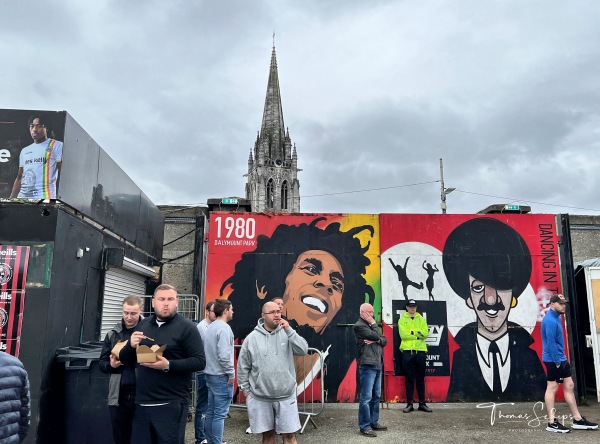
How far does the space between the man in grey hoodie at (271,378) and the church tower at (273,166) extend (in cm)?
7473

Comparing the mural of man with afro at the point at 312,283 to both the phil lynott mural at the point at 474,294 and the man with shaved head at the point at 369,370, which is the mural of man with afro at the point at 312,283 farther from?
the man with shaved head at the point at 369,370

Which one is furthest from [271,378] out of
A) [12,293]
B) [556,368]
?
[556,368]

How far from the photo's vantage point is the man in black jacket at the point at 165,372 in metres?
3.74

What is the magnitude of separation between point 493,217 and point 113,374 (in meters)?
7.46

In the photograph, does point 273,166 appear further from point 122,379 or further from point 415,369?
point 122,379

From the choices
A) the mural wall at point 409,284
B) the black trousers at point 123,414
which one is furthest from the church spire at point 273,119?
the black trousers at point 123,414

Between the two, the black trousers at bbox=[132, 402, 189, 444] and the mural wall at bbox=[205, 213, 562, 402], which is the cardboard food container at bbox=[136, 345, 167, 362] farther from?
the mural wall at bbox=[205, 213, 562, 402]

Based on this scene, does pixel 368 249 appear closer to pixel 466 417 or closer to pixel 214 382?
pixel 466 417

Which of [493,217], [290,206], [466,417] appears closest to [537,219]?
[493,217]

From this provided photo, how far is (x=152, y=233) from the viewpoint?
10.5 metres

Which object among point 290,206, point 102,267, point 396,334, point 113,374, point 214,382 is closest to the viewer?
point 113,374

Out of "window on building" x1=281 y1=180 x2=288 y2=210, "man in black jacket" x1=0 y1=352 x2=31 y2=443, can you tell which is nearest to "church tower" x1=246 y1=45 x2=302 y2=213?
"window on building" x1=281 y1=180 x2=288 y2=210

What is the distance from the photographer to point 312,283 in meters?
8.70

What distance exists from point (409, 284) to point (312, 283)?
6.10ft
